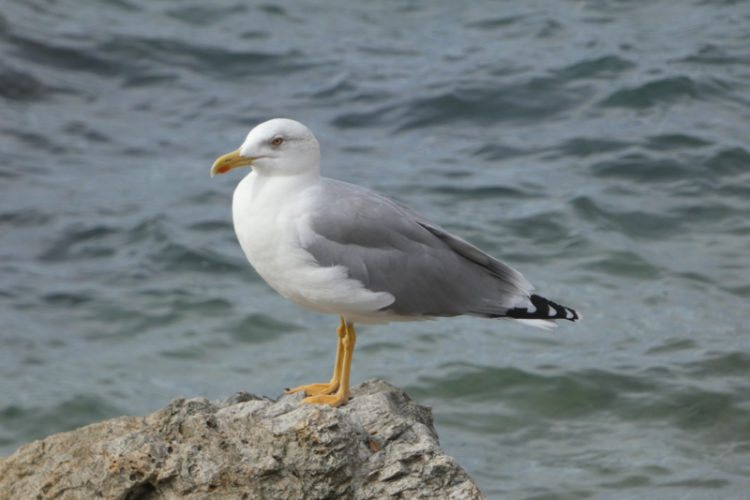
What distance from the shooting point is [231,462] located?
11.8 ft

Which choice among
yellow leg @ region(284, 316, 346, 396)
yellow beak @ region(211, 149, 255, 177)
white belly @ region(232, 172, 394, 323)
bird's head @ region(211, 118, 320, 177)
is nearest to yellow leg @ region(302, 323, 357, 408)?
yellow leg @ region(284, 316, 346, 396)

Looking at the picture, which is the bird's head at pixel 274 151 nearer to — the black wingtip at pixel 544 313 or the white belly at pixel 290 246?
the white belly at pixel 290 246

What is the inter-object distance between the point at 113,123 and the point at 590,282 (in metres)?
7.38

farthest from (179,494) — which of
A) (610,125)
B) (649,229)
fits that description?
(610,125)

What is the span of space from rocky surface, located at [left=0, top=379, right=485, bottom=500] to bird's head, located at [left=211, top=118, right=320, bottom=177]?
1.36 metres

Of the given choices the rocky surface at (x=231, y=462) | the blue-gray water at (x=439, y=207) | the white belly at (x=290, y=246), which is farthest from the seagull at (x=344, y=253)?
the blue-gray water at (x=439, y=207)

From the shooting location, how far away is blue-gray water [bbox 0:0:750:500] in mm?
7879

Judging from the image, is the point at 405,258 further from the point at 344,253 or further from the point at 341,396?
the point at 341,396

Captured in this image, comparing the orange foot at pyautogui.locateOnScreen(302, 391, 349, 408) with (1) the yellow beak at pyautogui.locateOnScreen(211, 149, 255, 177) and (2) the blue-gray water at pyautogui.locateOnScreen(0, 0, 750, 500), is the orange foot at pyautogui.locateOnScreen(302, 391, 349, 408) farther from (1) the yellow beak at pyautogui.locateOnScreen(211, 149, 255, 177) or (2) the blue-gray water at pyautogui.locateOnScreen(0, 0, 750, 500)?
(2) the blue-gray water at pyautogui.locateOnScreen(0, 0, 750, 500)

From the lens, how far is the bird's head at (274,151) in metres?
4.66

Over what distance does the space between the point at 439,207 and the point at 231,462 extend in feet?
25.4

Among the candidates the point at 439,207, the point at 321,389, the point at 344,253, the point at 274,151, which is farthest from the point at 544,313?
the point at 439,207

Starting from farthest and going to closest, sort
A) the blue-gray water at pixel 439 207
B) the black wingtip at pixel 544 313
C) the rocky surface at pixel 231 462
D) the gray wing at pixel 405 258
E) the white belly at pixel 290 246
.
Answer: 1. the blue-gray water at pixel 439 207
2. the black wingtip at pixel 544 313
3. the gray wing at pixel 405 258
4. the white belly at pixel 290 246
5. the rocky surface at pixel 231 462

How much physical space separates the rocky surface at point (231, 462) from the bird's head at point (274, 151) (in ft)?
4.45
